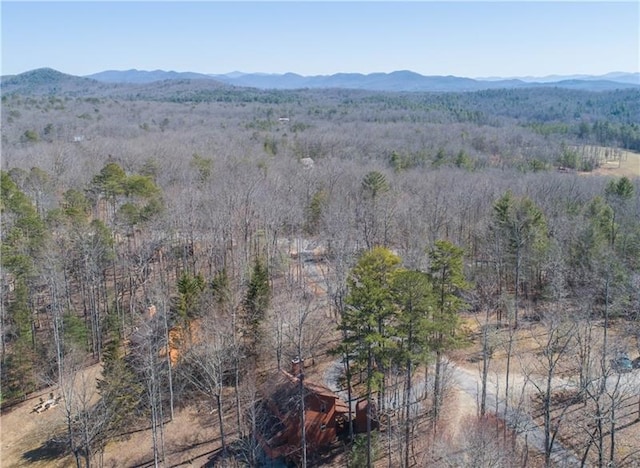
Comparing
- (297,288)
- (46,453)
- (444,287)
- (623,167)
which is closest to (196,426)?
(46,453)

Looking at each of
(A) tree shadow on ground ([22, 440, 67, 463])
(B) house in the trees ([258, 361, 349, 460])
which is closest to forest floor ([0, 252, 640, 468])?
(A) tree shadow on ground ([22, 440, 67, 463])

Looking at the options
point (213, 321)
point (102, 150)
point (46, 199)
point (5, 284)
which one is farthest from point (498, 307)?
point (102, 150)

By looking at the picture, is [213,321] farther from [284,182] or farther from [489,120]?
[489,120]

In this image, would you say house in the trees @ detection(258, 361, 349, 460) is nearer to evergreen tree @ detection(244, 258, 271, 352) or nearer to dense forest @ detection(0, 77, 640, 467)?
dense forest @ detection(0, 77, 640, 467)

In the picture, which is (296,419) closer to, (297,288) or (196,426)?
(196,426)

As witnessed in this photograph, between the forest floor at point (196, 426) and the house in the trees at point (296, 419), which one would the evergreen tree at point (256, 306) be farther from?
the house in the trees at point (296, 419)

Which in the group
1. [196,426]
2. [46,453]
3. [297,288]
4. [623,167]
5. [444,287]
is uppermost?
[444,287]

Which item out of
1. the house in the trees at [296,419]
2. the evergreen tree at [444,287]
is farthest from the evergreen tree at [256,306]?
the evergreen tree at [444,287]
